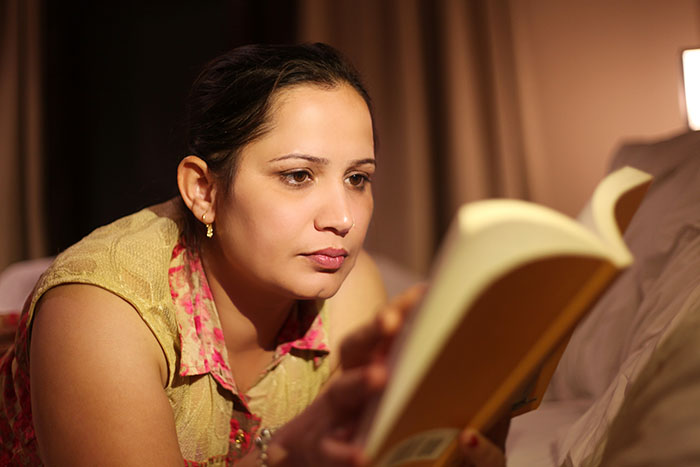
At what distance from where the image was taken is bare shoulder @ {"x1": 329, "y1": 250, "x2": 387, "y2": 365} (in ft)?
4.28

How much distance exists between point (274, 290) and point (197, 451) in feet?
0.99

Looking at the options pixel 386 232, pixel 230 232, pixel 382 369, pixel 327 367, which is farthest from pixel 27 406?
pixel 386 232

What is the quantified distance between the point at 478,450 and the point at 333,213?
41cm

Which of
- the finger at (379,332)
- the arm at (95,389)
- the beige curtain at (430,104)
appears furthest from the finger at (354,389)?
the beige curtain at (430,104)

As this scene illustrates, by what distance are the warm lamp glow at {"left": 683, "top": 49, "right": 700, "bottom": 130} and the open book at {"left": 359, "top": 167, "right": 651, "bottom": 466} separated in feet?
6.18

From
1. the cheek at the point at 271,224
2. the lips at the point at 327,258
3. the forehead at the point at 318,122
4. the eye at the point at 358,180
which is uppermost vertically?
the forehead at the point at 318,122

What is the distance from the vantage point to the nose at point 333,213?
934mm

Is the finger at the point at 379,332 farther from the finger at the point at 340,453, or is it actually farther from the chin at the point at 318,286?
the chin at the point at 318,286

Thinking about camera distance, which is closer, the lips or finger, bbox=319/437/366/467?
finger, bbox=319/437/366/467

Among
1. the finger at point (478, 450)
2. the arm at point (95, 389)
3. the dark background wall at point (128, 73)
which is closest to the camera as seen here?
the finger at point (478, 450)

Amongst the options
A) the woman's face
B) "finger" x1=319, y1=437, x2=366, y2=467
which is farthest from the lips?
"finger" x1=319, y1=437, x2=366, y2=467

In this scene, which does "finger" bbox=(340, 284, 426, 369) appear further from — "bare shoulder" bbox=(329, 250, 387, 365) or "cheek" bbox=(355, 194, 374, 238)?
"bare shoulder" bbox=(329, 250, 387, 365)

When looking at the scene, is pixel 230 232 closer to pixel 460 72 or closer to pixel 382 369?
pixel 382 369

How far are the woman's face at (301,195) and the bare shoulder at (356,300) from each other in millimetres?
336
